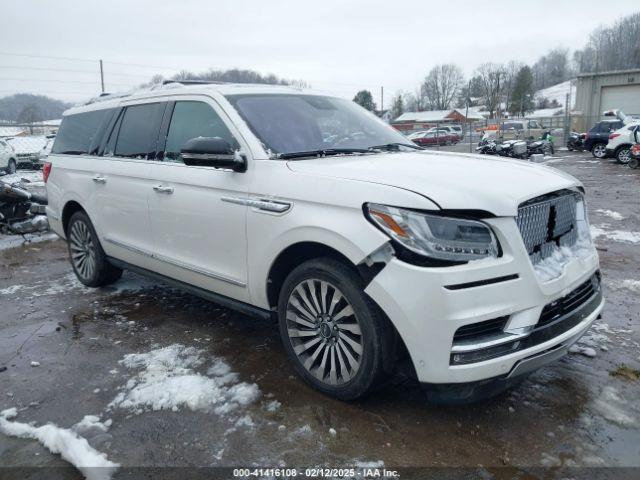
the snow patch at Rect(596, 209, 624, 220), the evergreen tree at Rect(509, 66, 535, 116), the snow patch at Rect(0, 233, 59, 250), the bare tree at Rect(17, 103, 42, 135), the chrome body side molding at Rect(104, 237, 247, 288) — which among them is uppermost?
the evergreen tree at Rect(509, 66, 535, 116)

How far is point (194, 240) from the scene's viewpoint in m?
3.95

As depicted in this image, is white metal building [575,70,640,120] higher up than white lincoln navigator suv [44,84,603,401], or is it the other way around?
white metal building [575,70,640,120]

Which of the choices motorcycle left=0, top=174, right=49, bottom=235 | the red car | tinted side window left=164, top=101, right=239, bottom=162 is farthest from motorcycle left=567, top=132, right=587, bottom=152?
tinted side window left=164, top=101, right=239, bottom=162

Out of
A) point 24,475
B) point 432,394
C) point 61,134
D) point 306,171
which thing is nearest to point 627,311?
point 432,394

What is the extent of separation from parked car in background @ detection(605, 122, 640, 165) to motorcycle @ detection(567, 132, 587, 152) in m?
7.73

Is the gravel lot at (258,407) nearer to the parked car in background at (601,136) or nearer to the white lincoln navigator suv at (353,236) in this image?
the white lincoln navigator suv at (353,236)

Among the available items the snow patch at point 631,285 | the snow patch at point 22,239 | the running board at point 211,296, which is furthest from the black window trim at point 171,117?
the snow patch at point 22,239

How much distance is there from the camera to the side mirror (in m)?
3.40

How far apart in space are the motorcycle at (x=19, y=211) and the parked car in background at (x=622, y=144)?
19.6 metres

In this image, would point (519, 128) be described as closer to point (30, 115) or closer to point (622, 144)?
point (622, 144)

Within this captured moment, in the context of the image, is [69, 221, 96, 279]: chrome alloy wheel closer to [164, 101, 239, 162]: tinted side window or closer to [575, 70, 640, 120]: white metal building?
[164, 101, 239, 162]: tinted side window

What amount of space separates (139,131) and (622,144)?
20042 millimetres

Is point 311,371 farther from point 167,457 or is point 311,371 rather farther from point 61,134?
point 61,134

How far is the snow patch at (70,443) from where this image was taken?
267 cm
